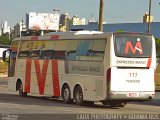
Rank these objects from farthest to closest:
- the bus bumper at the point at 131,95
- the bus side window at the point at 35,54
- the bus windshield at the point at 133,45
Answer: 1. the bus side window at the point at 35,54
2. the bus windshield at the point at 133,45
3. the bus bumper at the point at 131,95

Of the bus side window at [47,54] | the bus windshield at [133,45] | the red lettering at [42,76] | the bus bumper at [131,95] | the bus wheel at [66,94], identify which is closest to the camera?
the bus bumper at [131,95]

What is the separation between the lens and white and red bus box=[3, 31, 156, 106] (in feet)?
69.9

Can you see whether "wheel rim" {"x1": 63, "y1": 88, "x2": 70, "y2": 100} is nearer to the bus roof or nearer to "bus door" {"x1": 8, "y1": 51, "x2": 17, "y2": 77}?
the bus roof

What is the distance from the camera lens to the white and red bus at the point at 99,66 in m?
21.3

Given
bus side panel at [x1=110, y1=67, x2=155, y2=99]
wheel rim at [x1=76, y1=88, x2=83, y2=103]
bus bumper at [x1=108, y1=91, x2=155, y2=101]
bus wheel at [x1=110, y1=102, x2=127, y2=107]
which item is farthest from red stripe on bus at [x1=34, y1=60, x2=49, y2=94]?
bus bumper at [x1=108, y1=91, x2=155, y2=101]

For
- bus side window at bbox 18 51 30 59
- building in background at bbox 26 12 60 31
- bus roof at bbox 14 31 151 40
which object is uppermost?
A: building in background at bbox 26 12 60 31

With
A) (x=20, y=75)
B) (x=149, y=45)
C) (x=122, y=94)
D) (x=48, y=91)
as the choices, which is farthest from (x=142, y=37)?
(x=20, y=75)

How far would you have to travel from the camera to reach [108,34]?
21562 millimetres

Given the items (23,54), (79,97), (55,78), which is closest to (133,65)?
(79,97)

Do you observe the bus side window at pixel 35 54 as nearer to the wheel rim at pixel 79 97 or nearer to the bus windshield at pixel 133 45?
the wheel rim at pixel 79 97

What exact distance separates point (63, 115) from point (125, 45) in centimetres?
548

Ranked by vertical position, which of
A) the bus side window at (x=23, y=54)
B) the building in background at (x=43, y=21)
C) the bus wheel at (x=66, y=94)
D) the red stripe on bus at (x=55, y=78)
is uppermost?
the building in background at (x=43, y=21)

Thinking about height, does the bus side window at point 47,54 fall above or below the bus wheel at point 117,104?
above

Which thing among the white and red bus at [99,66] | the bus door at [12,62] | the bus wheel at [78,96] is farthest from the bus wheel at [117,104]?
the bus door at [12,62]
